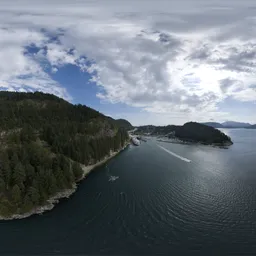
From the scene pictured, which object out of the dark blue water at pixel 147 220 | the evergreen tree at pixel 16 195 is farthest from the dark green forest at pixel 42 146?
the dark blue water at pixel 147 220

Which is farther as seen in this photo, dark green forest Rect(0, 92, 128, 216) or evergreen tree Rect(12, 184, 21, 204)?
dark green forest Rect(0, 92, 128, 216)

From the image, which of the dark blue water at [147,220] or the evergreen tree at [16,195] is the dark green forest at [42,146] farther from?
the dark blue water at [147,220]

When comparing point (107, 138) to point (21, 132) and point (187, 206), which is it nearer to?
point (21, 132)

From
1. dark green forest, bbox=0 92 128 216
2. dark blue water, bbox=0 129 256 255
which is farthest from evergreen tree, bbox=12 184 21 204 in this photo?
dark blue water, bbox=0 129 256 255

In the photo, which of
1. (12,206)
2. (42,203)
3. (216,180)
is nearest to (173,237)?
(42,203)

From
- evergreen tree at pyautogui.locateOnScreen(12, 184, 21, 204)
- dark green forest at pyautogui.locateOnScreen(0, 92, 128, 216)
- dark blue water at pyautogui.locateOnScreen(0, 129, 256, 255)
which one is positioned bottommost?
dark blue water at pyautogui.locateOnScreen(0, 129, 256, 255)

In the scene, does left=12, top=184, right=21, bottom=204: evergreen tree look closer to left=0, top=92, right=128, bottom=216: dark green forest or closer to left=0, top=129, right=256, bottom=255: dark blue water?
left=0, top=92, right=128, bottom=216: dark green forest
